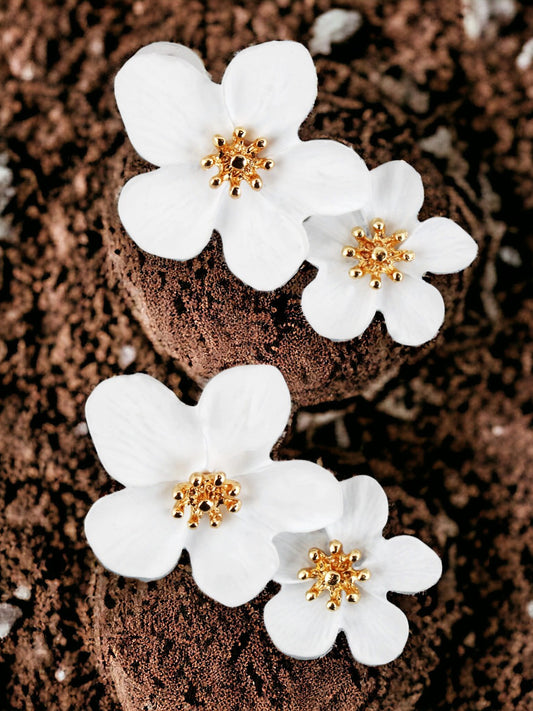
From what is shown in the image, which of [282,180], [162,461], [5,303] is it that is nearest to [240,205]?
[282,180]

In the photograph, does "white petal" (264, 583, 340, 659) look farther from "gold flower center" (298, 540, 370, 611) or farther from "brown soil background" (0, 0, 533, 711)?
"brown soil background" (0, 0, 533, 711)

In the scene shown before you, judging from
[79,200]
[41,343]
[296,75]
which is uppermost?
[296,75]

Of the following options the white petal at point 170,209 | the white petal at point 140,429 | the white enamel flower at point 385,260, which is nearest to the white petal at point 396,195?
the white enamel flower at point 385,260

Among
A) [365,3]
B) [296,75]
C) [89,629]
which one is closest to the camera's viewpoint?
[296,75]

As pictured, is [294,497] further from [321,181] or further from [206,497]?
[321,181]

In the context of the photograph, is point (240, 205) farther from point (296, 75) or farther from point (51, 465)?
point (51, 465)

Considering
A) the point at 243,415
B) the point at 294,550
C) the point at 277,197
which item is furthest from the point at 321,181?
the point at 294,550

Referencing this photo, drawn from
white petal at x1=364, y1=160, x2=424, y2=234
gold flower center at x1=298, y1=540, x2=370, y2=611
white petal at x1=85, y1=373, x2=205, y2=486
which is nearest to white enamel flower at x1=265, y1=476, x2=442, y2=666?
gold flower center at x1=298, y1=540, x2=370, y2=611
